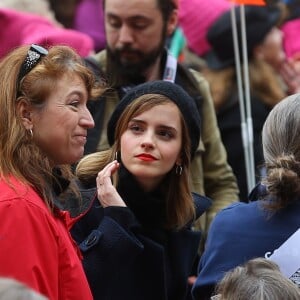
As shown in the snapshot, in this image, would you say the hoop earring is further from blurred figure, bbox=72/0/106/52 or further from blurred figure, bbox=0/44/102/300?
blurred figure, bbox=72/0/106/52

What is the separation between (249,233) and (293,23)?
3761 mm

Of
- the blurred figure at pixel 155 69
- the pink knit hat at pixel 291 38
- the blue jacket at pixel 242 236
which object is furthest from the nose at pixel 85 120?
the pink knit hat at pixel 291 38

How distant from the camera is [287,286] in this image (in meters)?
3.00

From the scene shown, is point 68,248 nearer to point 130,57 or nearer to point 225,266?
point 225,266

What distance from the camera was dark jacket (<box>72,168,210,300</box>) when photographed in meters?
3.63

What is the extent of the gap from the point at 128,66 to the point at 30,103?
1.76 meters

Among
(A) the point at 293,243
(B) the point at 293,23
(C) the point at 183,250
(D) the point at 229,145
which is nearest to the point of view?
(A) the point at 293,243

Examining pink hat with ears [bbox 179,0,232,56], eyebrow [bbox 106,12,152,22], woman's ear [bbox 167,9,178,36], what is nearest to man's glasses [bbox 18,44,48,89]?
Result: eyebrow [bbox 106,12,152,22]

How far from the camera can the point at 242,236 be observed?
3.62 m

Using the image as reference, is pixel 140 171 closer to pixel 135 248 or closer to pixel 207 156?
pixel 135 248

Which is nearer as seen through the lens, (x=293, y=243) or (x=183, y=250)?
(x=293, y=243)

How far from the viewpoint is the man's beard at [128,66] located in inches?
195

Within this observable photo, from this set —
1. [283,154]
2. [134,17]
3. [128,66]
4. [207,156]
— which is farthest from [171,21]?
[283,154]

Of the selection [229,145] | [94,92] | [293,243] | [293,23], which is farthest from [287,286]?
[293,23]
